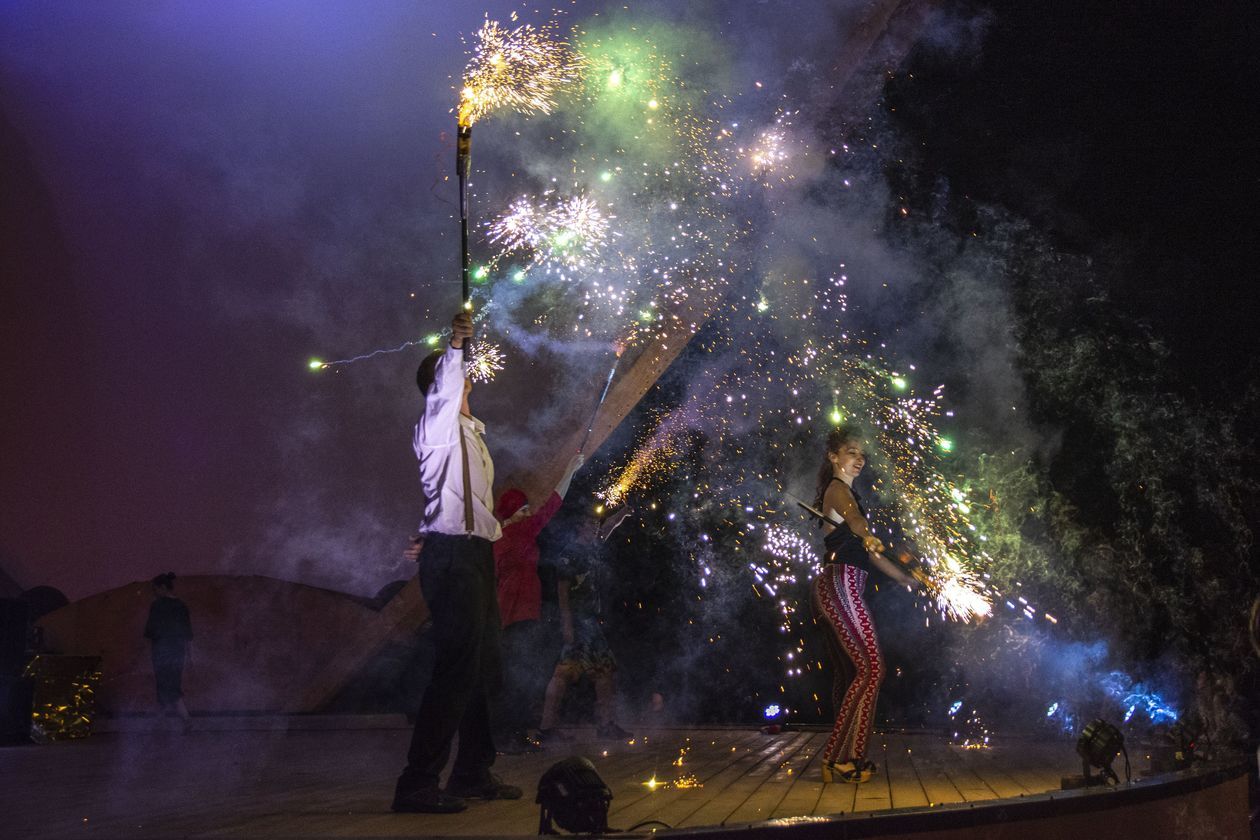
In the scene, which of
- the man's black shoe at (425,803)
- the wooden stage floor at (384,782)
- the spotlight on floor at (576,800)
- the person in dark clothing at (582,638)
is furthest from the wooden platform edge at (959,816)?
the person in dark clothing at (582,638)

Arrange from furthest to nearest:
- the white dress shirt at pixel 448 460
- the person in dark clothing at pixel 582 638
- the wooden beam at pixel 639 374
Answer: the wooden beam at pixel 639 374
the person in dark clothing at pixel 582 638
the white dress shirt at pixel 448 460

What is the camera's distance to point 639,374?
877 cm

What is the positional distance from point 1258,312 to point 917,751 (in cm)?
397

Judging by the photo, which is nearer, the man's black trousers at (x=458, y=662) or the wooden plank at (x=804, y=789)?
the man's black trousers at (x=458, y=662)

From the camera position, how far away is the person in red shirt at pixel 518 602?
21.4 ft

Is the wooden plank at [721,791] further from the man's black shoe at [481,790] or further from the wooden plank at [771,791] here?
the man's black shoe at [481,790]

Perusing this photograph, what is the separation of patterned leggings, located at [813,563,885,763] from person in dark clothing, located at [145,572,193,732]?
17.8 feet

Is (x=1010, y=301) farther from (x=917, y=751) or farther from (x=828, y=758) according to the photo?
(x=828, y=758)

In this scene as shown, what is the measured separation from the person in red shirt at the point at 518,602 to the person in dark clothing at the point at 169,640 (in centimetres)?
274

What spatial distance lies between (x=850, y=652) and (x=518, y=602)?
286cm

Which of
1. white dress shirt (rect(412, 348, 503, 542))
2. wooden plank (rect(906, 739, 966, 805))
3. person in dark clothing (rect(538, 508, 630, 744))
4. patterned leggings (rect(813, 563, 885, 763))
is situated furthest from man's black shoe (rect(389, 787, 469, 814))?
person in dark clothing (rect(538, 508, 630, 744))

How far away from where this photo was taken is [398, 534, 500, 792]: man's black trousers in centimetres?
372

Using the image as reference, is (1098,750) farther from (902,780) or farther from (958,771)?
(958,771)

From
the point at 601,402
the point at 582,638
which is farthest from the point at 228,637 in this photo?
the point at 601,402
